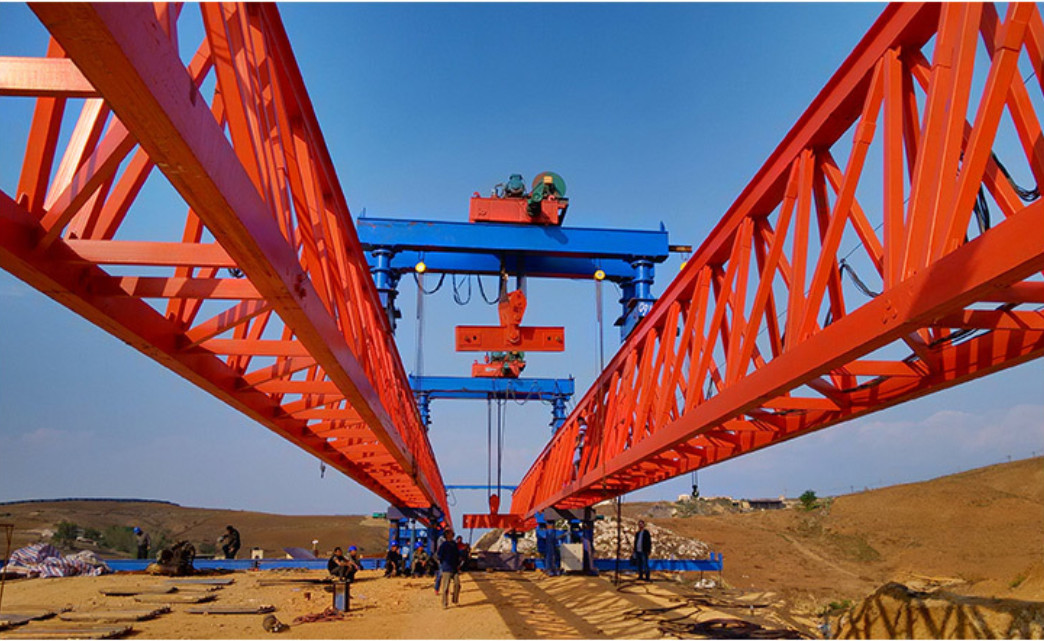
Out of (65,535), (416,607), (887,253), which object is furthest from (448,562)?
(65,535)

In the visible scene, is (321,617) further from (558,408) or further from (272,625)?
(558,408)

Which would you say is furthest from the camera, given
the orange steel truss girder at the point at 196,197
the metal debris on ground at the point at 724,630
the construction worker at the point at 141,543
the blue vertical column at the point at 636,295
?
the construction worker at the point at 141,543

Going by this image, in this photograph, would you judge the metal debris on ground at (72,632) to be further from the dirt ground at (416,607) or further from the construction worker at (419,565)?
the construction worker at (419,565)

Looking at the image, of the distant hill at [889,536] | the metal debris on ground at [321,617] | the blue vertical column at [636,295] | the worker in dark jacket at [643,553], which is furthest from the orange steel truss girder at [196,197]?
the distant hill at [889,536]

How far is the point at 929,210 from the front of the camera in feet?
15.6

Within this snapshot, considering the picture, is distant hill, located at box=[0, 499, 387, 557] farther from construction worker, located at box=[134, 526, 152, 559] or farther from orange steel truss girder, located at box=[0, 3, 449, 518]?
orange steel truss girder, located at box=[0, 3, 449, 518]

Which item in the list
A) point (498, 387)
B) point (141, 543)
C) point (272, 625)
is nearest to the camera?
point (272, 625)

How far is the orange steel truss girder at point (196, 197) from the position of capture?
Answer: 332cm

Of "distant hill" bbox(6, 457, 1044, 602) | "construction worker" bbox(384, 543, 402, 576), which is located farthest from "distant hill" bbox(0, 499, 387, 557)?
"construction worker" bbox(384, 543, 402, 576)

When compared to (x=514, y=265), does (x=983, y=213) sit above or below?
below

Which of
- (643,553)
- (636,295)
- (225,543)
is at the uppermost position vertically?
(636,295)

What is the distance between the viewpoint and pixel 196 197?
415 centimetres

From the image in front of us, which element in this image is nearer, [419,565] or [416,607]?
[416,607]

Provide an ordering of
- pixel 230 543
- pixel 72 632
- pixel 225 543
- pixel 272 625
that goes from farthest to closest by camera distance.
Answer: pixel 225 543
pixel 230 543
pixel 272 625
pixel 72 632
